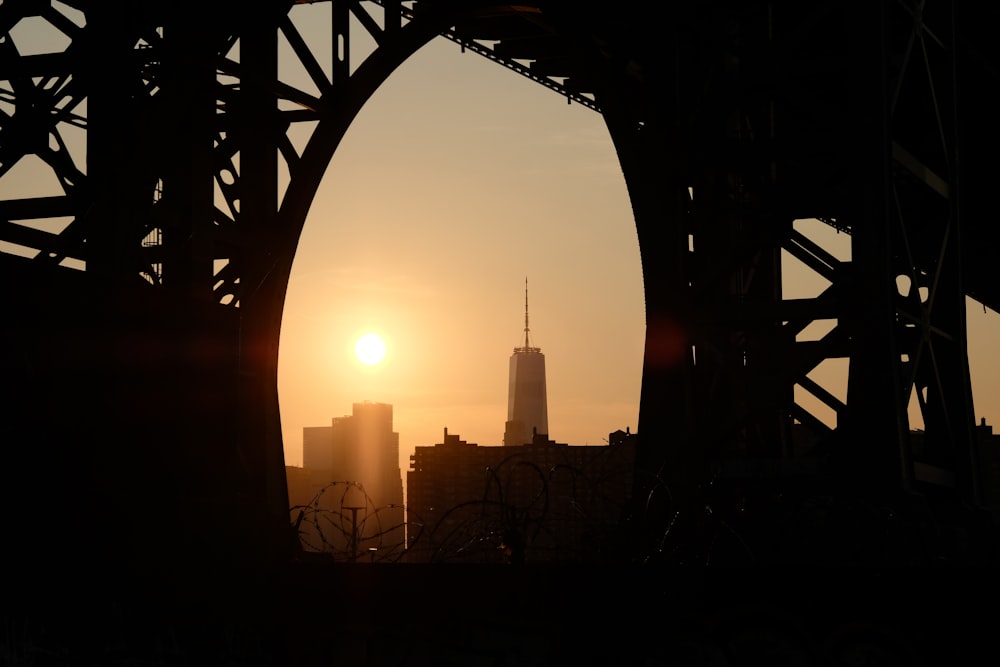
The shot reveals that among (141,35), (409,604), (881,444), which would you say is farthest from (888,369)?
(141,35)

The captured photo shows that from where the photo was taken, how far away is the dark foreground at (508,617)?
363 inches

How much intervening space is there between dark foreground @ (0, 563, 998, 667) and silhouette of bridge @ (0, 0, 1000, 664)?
0.26m

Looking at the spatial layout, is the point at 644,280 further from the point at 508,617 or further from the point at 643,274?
the point at 508,617

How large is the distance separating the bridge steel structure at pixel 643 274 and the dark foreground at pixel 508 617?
0.31 meters

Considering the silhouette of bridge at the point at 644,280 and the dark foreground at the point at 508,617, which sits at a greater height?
the silhouette of bridge at the point at 644,280

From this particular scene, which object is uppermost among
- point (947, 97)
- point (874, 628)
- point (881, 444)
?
point (947, 97)

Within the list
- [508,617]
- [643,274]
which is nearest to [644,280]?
[643,274]

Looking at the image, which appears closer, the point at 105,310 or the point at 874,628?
the point at 874,628

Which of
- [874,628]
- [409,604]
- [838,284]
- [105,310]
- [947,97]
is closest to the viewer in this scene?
[874,628]

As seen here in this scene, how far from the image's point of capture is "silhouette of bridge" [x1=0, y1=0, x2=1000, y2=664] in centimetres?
1040

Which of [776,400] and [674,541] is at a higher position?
[776,400]

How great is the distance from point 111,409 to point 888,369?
22.2 feet

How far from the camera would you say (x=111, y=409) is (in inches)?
414

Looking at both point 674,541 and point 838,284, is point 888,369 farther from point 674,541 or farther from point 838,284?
point 674,541
